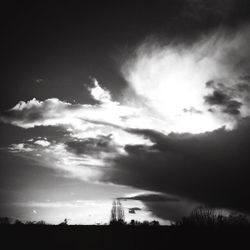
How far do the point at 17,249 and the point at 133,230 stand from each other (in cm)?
1465

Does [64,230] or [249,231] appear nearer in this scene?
[249,231]

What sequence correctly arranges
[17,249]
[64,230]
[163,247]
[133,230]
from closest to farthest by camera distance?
[163,247] → [17,249] → [133,230] → [64,230]

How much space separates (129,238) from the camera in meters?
39.9

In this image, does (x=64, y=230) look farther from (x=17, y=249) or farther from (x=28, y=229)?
(x=17, y=249)

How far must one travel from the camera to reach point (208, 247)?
1314 inches

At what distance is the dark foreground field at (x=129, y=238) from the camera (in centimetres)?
3466

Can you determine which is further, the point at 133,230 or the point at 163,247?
the point at 133,230

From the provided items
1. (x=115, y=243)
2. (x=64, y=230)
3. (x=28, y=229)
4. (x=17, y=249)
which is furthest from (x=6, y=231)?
(x=115, y=243)

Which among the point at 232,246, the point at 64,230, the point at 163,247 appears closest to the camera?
the point at 232,246

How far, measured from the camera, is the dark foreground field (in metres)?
34.7

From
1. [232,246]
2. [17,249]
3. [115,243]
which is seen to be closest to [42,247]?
[17,249]

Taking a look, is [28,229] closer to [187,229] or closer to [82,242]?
[82,242]

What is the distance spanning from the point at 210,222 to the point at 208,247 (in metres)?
10.5

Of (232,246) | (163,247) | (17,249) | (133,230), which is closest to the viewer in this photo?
(232,246)
